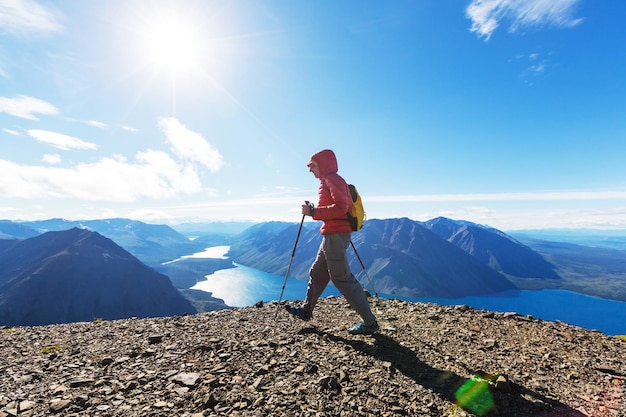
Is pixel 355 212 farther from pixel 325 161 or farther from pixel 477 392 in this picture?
pixel 477 392

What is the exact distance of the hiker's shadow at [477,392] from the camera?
4227mm

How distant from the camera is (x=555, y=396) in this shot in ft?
15.3

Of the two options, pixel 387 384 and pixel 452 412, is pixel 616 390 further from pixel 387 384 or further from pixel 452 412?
pixel 387 384

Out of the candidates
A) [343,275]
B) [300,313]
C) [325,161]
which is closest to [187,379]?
[343,275]

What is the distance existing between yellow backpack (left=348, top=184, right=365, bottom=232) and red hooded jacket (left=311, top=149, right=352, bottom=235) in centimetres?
13

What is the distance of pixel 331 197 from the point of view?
7.66 m

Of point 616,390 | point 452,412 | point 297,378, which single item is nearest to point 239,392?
point 297,378

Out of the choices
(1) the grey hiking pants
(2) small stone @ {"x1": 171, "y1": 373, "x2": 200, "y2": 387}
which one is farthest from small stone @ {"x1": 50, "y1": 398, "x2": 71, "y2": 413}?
(1) the grey hiking pants

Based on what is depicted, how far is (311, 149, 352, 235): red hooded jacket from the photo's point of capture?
286 inches

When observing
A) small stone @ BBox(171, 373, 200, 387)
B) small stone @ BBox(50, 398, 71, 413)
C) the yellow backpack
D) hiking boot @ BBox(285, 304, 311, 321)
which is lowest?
hiking boot @ BBox(285, 304, 311, 321)

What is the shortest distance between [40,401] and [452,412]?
18.9 ft

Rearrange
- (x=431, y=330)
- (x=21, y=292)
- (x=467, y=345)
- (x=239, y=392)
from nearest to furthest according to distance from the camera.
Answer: (x=239, y=392) < (x=467, y=345) < (x=431, y=330) < (x=21, y=292)

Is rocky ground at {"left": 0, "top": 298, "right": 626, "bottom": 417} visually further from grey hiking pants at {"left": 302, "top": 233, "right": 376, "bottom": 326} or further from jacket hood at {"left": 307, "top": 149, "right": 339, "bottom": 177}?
jacket hood at {"left": 307, "top": 149, "right": 339, "bottom": 177}

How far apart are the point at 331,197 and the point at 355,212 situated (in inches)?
28.2
